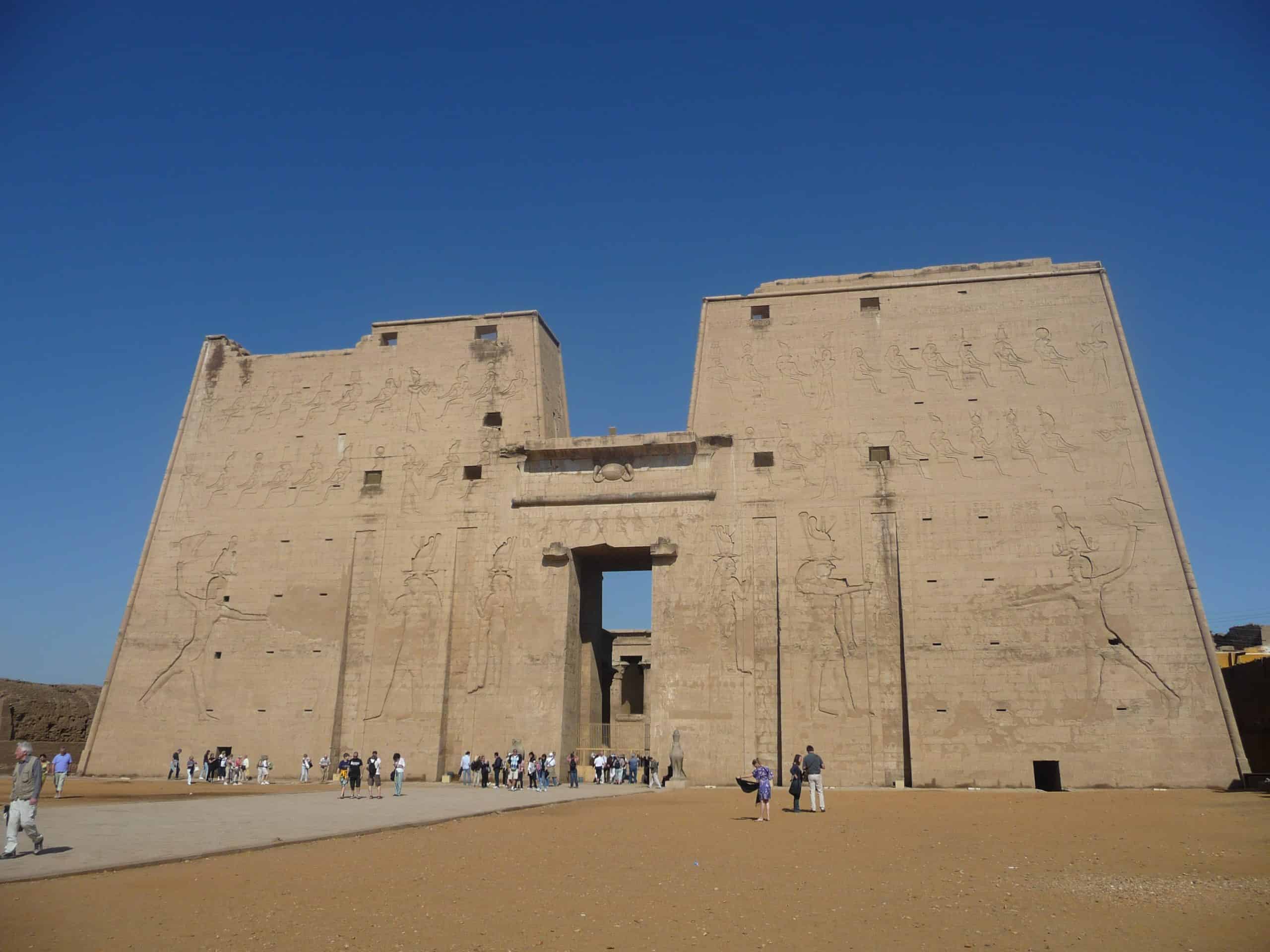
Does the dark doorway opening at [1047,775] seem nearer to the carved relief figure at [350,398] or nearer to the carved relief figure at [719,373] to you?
the carved relief figure at [719,373]

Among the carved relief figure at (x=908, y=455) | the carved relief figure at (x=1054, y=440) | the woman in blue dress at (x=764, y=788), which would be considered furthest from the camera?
the carved relief figure at (x=908, y=455)

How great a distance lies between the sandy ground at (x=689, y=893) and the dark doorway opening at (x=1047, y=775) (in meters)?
8.37

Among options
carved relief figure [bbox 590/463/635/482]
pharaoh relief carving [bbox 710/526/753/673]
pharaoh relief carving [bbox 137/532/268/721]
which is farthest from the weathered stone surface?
pharaoh relief carving [bbox 710/526/753/673]

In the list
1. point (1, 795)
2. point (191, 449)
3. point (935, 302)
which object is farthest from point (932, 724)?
point (191, 449)

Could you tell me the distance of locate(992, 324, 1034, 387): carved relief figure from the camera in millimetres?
23453

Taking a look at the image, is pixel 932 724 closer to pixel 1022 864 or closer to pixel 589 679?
pixel 589 679

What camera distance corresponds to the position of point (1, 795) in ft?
54.9

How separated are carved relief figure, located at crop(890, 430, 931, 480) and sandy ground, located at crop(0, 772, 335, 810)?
51.2 ft

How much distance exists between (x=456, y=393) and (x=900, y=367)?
1215 cm

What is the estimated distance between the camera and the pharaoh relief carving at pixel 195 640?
2498 cm

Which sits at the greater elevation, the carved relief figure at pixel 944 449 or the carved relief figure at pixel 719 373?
the carved relief figure at pixel 719 373

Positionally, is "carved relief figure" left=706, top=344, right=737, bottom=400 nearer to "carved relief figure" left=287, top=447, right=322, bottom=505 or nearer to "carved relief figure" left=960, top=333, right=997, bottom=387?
"carved relief figure" left=960, top=333, right=997, bottom=387

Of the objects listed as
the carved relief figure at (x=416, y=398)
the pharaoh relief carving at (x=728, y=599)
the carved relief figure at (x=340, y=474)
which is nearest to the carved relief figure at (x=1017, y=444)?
the pharaoh relief carving at (x=728, y=599)

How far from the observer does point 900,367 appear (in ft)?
78.9
